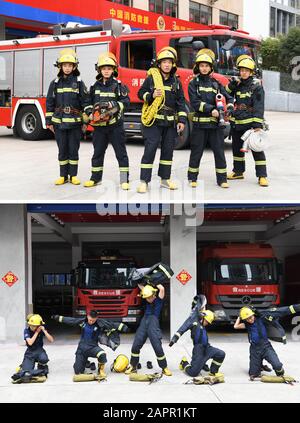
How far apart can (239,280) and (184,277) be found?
160 cm

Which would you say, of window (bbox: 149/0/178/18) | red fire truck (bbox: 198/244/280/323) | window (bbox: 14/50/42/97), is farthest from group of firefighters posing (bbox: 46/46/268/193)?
window (bbox: 149/0/178/18)

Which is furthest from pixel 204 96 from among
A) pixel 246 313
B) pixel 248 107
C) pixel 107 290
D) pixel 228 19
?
pixel 228 19

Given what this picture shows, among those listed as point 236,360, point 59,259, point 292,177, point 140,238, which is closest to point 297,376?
point 236,360

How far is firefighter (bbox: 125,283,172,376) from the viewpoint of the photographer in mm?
9445

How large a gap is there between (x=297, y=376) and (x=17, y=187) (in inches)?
204

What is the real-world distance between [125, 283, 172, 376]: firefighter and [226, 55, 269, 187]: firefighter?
8.47 feet

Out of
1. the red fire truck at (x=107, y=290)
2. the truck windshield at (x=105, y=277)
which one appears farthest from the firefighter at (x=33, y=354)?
the truck windshield at (x=105, y=277)

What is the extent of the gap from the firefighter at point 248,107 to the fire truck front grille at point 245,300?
4.12 meters

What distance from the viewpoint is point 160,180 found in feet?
35.8

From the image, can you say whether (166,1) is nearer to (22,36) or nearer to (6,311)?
(22,36)

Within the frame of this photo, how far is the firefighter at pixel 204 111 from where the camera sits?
1009cm

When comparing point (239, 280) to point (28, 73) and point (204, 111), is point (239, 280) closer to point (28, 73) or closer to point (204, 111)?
point (204, 111)

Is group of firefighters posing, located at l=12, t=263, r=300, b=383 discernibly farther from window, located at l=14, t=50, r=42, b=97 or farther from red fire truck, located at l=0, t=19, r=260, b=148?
window, located at l=14, t=50, r=42, b=97

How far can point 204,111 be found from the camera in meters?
10.1
